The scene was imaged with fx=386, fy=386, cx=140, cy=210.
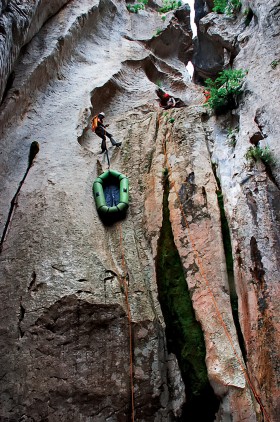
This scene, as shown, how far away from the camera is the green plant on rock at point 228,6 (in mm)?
12391

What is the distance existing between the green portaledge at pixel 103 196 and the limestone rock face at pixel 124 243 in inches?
7.0

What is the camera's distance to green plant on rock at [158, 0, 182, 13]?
1709 centimetres

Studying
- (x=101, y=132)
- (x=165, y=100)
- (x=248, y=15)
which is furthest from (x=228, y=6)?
(x=101, y=132)

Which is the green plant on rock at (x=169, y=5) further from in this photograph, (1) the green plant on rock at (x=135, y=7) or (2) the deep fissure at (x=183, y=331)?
(2) the deep fissure at (x=183, y=331)

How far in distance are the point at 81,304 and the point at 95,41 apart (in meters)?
10.6

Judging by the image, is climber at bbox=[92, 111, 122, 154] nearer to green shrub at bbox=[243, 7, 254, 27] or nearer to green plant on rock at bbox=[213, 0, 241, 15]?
green shrub at bbox=[243, 7, 254, 27]

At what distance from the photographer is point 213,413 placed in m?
5.16

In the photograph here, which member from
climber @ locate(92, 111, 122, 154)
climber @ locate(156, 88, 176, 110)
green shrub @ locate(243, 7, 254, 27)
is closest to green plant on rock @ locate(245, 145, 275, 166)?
climber @ locate(92, 111, 122, 154)

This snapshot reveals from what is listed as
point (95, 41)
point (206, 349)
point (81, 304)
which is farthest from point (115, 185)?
point (95, 41)

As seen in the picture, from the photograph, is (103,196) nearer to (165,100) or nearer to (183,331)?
(183,331)

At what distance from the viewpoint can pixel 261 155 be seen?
7070mm

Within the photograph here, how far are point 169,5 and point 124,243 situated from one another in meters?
14.1

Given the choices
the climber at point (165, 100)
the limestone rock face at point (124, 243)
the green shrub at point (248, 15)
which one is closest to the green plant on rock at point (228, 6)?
the green shrub at point (248, 15)

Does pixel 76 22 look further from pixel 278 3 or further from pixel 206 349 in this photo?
pixel 206 349
